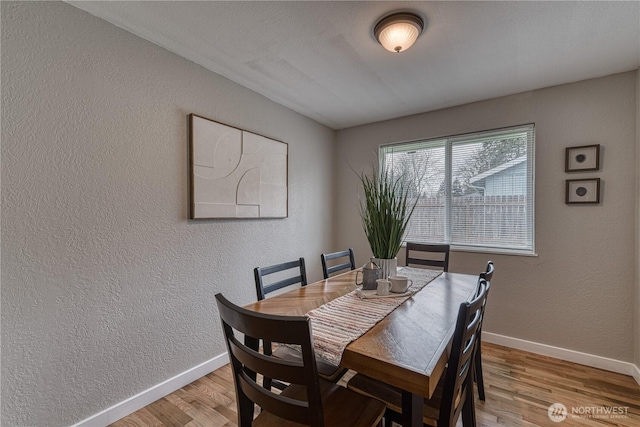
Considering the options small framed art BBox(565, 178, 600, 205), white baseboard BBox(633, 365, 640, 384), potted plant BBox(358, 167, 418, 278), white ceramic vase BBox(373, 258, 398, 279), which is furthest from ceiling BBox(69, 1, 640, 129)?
white baseboard BBox(633, 365, 640, 384)

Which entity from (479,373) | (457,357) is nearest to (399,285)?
(457,357)

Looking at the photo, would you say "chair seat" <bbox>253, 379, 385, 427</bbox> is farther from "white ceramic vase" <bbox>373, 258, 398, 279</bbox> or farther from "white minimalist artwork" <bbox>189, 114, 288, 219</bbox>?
"white minimalist artwork" <bbox>189, 114, 288, 219</bbox>

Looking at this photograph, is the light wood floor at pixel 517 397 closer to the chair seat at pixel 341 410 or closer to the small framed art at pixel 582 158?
the chair seat at pixel 341 410

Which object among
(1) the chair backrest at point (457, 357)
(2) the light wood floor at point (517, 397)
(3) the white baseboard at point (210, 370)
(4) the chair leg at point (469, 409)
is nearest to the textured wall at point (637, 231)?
(3) the white baseboard at point (210, 370)

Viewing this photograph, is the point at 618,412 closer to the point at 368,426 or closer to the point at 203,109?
the point at 368,426

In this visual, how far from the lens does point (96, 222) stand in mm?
1606

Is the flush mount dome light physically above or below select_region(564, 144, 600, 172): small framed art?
above

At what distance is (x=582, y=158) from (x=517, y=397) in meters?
1.93

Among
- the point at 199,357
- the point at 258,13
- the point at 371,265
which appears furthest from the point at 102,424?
the point at 258,13

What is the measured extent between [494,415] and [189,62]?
3.12 metres

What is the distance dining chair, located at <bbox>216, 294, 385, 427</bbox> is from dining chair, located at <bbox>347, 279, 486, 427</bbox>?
91 millimetres

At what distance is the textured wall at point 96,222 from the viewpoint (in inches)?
53.5

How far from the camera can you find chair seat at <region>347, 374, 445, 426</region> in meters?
1.09

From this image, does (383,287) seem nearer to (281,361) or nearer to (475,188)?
(281,361)
